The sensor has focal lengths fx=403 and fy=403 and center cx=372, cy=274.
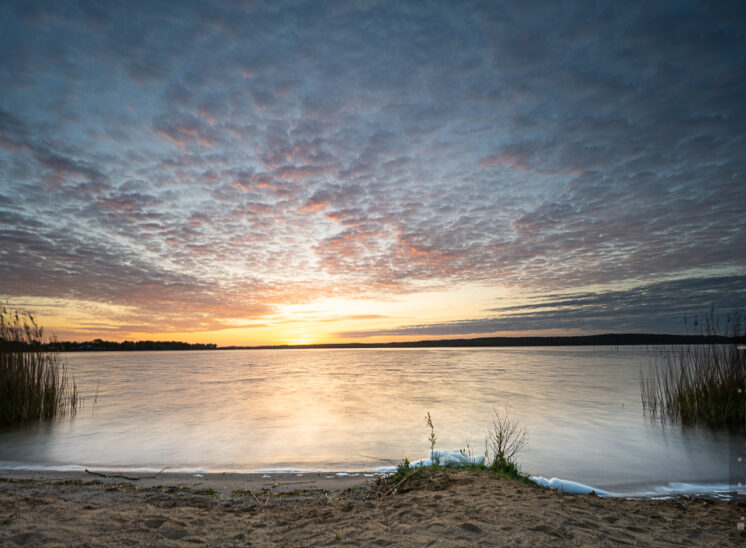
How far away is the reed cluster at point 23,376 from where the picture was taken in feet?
38.0

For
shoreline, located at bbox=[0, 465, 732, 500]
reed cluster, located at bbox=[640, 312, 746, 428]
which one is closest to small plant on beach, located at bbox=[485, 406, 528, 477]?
shoreline, located at bbox=[0, 465, 732, 500]

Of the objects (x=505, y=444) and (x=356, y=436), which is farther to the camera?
(x=356, y=436)

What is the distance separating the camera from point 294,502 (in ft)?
18.6

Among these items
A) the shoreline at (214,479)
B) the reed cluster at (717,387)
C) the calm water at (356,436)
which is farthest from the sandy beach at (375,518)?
the reed cluster at (717,387)

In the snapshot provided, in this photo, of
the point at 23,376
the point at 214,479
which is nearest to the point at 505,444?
the point at 214,479

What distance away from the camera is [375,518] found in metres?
4.42

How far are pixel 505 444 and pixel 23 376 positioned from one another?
1359 cm

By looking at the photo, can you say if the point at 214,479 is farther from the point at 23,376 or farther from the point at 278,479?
Answer: the point at 23,376

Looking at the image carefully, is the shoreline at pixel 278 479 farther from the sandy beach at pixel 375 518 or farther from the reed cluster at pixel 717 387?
the reed cluster at pixel 717 387

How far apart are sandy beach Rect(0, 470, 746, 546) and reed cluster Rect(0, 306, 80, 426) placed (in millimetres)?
7105

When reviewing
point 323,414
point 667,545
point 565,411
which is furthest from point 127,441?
point 565,411

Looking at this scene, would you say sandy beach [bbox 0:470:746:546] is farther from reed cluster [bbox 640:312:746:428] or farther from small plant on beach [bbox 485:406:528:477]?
reed cluster [bbox 640:312:746:428]

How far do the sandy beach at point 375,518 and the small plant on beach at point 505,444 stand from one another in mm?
1077

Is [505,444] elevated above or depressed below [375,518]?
below
